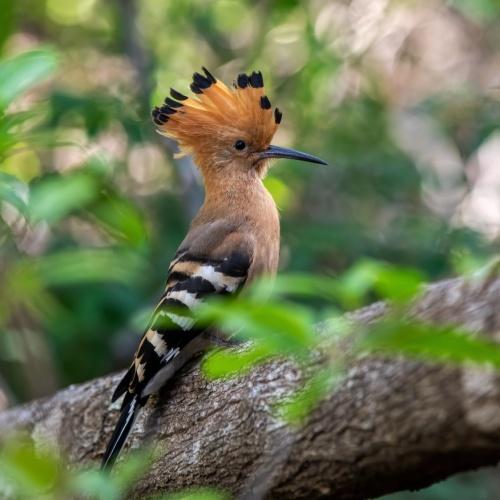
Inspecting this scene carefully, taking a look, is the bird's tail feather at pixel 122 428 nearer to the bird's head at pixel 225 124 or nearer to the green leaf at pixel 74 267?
the bird's head at pixel 225 124

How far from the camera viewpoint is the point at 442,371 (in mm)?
1691

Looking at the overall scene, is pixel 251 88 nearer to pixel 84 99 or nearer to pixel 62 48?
pixel 84 99

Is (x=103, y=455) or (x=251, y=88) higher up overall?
(x=251, y=88)

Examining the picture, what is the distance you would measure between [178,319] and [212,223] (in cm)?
59

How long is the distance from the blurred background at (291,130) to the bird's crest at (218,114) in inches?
5.9

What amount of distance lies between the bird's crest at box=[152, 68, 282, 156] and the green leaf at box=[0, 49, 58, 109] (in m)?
2.03

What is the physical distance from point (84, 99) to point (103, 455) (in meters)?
1.70

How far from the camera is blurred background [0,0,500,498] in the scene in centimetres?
419

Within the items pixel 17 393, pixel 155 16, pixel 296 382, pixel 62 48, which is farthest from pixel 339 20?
pixel 296 382

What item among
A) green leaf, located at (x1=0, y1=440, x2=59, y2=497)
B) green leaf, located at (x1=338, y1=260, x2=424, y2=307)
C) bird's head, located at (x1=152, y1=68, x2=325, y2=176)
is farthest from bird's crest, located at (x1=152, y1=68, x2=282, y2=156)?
green leaf, located at (x1=0, y1=440, x2=59, y2=497)

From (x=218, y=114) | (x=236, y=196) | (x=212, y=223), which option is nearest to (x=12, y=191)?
(x=212, y=223)

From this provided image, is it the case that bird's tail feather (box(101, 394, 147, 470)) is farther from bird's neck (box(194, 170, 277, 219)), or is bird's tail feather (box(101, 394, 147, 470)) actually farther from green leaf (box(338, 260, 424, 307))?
green leaf (box(338, 260, 424, 307))

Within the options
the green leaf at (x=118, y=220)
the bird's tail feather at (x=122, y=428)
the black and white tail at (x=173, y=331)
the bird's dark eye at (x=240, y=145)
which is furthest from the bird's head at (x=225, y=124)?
the green leaf at (x=118, y=220)

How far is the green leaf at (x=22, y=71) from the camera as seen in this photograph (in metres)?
1.37
